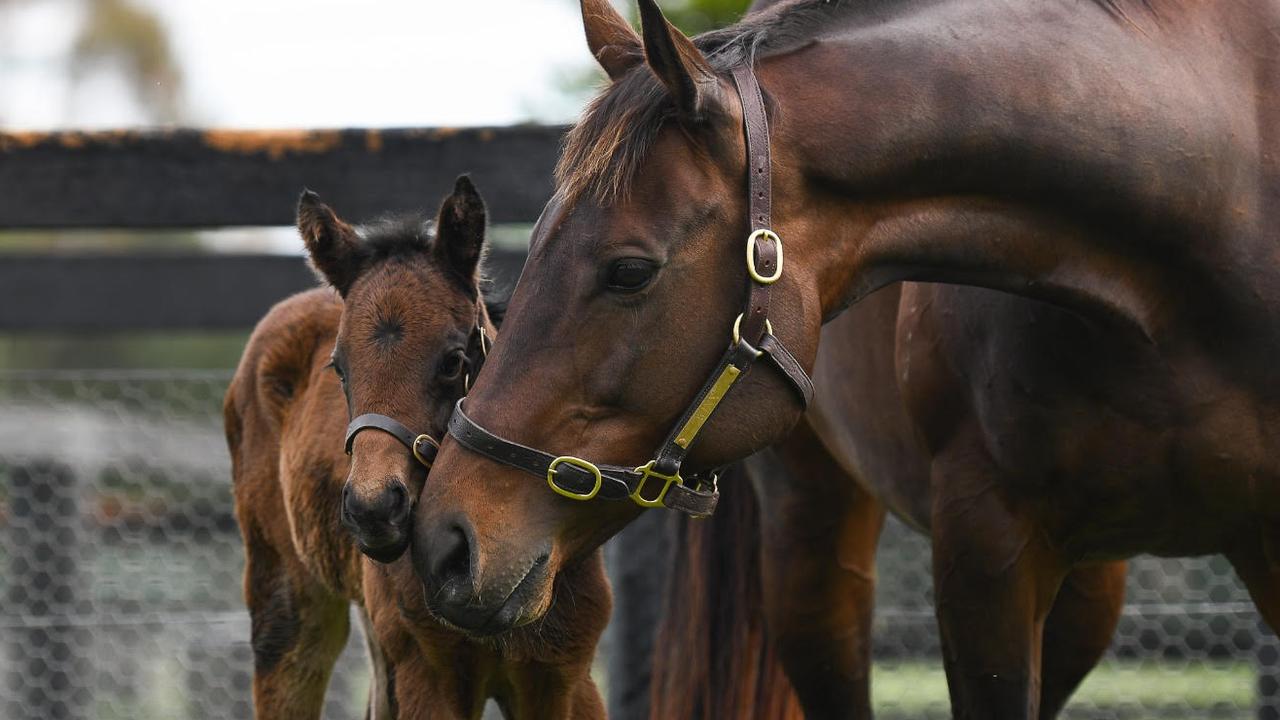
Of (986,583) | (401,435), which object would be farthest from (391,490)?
(986,583)

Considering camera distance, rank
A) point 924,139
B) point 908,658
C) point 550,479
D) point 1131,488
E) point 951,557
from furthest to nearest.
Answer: point 908,658, point 951,557, point 1131,488, point 924,139, point 550,479

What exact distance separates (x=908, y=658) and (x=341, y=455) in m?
2.57

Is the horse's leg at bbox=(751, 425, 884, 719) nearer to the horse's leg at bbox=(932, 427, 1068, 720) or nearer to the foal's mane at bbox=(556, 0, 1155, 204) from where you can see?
the horse's leg at bbox=(932, 427, 1068, 720)

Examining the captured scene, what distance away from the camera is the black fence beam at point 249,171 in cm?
359

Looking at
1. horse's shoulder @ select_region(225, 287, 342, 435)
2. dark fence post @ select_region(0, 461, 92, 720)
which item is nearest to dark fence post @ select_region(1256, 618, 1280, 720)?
horse's shoulder @ select_region(225, 287, 342, 435)

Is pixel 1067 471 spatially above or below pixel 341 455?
above

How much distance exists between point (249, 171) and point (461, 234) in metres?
1.27

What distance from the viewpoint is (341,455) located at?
294cm

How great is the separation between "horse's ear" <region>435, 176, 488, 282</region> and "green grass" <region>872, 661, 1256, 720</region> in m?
2.74

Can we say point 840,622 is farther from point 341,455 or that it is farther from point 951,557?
point 341,455

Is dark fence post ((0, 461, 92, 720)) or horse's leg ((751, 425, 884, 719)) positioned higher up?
horse's leg ((751, 425, 884, 719))

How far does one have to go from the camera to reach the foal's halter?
1723 mm

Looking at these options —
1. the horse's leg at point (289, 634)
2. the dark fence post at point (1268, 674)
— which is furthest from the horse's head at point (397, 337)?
the dark fence post at point (1268, 674)

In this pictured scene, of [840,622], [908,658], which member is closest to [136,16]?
[908,658]
